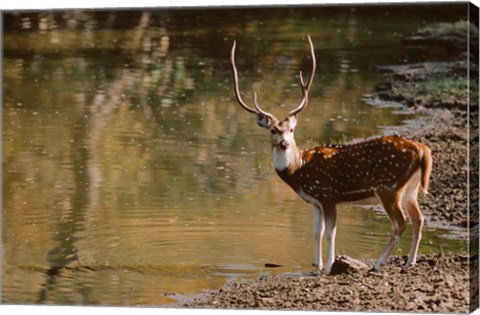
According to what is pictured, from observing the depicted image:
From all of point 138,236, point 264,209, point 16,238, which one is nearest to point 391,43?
point 264,209

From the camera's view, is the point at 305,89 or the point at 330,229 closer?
the point at 330,229

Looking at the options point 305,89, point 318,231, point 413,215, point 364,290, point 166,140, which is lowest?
point 364,290

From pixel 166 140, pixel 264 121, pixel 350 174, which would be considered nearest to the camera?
pixel 350 174

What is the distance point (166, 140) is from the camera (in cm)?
935

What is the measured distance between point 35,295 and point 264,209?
142 centimetres

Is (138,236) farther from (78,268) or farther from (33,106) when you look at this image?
(33,106)

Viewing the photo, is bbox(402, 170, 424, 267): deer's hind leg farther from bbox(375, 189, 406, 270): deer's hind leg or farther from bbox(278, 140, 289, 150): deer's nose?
bbox(278, 140, 289, 150): deer's nose

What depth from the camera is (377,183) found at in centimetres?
873

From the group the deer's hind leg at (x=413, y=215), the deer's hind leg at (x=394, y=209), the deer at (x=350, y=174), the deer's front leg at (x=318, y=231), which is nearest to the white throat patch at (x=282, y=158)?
the deer at (x=350, y=174)

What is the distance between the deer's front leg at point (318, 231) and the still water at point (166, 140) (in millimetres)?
48

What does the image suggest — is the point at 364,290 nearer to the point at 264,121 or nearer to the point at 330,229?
the point at 330,229

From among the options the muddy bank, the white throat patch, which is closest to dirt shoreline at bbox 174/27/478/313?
the muddy bank

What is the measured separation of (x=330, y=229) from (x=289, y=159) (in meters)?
0.45

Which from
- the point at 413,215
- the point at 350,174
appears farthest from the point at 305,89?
the point at 413,215
